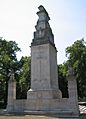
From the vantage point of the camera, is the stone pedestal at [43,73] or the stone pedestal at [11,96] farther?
the stone pedestal at [11,96]

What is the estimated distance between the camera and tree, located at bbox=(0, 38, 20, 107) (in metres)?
36.0

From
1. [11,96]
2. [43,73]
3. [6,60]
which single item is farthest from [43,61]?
[6,60]

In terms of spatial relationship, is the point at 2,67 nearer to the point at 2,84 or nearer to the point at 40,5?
the point at 2,84

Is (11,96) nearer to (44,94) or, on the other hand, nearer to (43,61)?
(44,94)

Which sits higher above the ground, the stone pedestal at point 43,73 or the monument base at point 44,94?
the stone pedestal at point 43,73

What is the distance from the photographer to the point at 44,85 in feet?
69.0

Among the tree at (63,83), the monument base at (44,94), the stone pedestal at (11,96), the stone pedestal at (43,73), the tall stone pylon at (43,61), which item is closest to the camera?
the monument base at (44,94)

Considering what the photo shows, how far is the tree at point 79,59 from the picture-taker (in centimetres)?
3109

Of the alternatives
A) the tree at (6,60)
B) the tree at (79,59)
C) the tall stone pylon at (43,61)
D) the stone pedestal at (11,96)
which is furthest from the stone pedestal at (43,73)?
the tree at (6,60)

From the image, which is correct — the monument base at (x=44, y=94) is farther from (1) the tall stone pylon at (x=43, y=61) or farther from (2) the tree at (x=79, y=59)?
(2) the tree at (x=79, y=59)

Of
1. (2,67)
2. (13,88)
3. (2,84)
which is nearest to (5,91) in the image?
(2,84)

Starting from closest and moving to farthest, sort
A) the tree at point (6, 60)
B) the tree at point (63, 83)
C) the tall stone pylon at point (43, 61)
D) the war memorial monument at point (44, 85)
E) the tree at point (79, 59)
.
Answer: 1. the war memorial monument at point (44, 85)
2. the tall stone pylon at point (43, 61)
3. the tree at point (79, 59)
4. the tree at point (6, 60)
5. the tree at point (63, 83)

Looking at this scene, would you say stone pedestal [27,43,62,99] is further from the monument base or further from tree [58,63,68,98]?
tree [58,63,68,98]

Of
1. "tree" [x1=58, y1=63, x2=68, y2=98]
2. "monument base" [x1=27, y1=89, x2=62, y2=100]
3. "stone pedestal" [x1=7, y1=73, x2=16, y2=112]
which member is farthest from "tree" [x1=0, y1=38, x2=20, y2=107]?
"monument base" [x1=27, y1=89, x2=62, y2=100]
